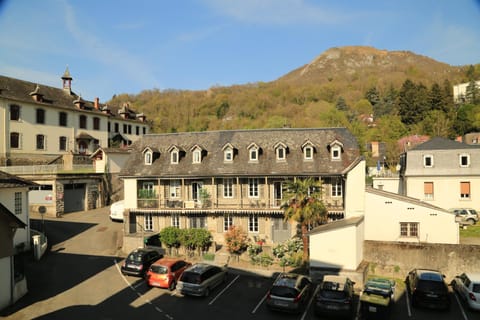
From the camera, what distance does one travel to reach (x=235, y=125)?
8544 centimetres

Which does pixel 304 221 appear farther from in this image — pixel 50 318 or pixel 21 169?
pixel 21 169

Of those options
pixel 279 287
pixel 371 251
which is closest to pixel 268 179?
pixel 371 251

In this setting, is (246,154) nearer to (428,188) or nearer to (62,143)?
(428,188)

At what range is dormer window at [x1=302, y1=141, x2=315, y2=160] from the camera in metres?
28.0

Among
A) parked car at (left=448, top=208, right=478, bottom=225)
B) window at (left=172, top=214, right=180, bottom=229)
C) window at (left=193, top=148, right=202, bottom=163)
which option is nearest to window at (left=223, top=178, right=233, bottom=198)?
window at (left=193, top=148, right=202, bottom=163)

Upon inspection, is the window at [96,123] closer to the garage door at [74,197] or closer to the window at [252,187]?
the garage door at [74,197]

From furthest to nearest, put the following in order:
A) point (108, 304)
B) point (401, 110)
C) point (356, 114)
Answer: point (356, 114) → point (401, 110) → point (108, 304)

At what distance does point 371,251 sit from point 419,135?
49094 millimetres

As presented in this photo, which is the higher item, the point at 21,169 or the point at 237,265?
the point at 21,169

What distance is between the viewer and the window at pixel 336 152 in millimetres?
27448

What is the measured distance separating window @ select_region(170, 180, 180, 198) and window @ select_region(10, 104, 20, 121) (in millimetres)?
24573

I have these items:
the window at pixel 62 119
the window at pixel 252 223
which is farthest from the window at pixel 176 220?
the window at pixel 62 119

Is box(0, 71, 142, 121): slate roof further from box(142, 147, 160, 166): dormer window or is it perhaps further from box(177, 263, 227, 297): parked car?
box(177, 263, 227, 297): parked car

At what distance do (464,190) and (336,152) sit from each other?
13.9m
